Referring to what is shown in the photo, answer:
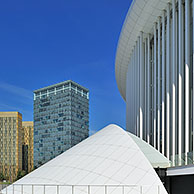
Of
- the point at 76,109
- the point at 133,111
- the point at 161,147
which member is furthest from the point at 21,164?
the point at 161,147

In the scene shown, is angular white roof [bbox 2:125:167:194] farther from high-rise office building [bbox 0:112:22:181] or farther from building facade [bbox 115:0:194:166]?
high-rise office building [bbox 0:112:22:181]

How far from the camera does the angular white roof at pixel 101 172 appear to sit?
53.0ft

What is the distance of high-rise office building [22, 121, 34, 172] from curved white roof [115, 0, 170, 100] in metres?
108

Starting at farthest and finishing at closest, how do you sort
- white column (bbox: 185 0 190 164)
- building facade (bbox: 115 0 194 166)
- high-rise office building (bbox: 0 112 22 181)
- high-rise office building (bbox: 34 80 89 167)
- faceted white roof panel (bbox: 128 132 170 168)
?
high-rise office building (bbox: 0 112 22 181)
high-rise office building (bbox: 34 80 89 167)
building facade (bbox: 115 0 194 166)
white column (bbox: 185 0 190 164)
faceted white roof panel (bbox: 128 132 170 168)

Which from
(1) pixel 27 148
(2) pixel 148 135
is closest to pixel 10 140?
(1) pixel 27 148

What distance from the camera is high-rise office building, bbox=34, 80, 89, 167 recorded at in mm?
114312

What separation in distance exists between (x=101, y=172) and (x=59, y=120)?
329ft

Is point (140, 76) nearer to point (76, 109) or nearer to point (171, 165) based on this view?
point (171, 165)

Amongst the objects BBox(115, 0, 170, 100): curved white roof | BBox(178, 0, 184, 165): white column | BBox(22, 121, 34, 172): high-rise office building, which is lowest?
BBox(22, 121, 34, 172): high-rise office building

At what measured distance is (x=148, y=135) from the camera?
3027 cm

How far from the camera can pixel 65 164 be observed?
756 inches

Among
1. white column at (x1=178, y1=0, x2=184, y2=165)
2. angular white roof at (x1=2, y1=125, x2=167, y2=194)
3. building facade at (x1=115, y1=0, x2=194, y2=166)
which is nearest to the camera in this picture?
angular white roof at (x1=2, y1=125, x2=167, y2=194)

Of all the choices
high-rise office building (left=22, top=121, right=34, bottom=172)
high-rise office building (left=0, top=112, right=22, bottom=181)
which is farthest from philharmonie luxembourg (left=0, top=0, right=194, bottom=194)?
high-rise office building (left=22, top=121, right=34, bottom=172)

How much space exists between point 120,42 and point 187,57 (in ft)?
51.8
